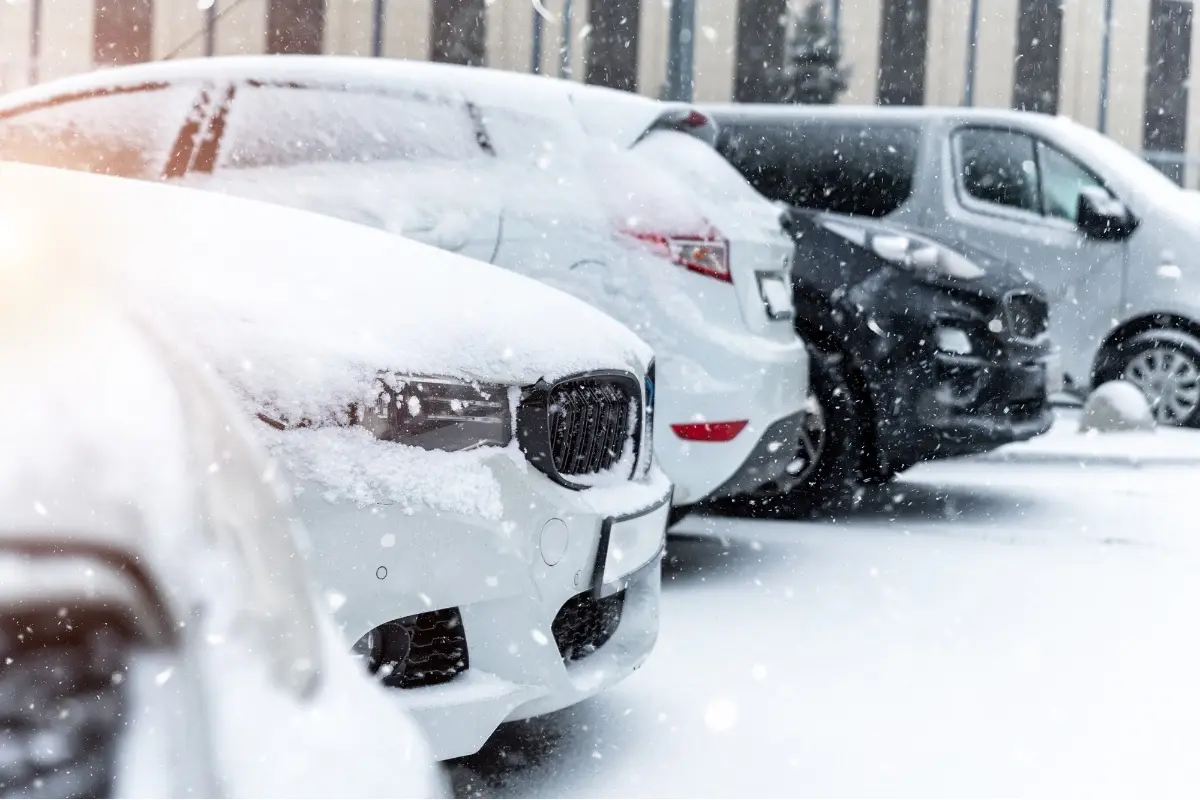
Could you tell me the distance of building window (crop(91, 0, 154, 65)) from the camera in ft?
67.9

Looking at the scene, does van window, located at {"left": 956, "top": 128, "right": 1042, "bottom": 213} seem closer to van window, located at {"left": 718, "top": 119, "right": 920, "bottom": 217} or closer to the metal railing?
van window, located at {"left": 718, "top": 119, "right": 920, "bottom": 217}

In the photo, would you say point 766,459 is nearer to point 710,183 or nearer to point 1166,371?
point 710,183

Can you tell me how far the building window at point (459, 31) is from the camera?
23047 mm

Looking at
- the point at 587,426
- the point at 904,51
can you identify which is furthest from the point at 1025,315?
the point at 904,51

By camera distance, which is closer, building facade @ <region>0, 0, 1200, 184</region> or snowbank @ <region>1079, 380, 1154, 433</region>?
snowbank @ <region>1079, 380, 1154, 433</region>

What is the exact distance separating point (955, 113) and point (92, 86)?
533 cm

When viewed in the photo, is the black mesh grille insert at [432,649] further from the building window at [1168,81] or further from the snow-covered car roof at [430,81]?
the building window at [1168,81]

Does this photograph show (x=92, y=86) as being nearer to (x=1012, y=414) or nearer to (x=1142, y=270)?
(x=1012, y=414)

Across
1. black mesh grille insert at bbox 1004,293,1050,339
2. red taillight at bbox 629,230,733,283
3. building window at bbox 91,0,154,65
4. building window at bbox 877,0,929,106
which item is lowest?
black mesh grille insert at bbox 1004,293,1050,339

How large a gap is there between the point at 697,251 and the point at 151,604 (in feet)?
10.0

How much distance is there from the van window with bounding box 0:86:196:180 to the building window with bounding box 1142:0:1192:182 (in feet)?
77.7

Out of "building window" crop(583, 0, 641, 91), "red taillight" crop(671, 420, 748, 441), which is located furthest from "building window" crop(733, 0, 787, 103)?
"red taillight" crop(671, 420, 748, 441)

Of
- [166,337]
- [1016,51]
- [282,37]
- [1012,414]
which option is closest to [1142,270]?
[1012,414]

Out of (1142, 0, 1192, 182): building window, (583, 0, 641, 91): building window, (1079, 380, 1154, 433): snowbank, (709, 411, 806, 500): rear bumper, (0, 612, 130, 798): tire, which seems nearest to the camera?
(0, 612, 130, 798): tire
